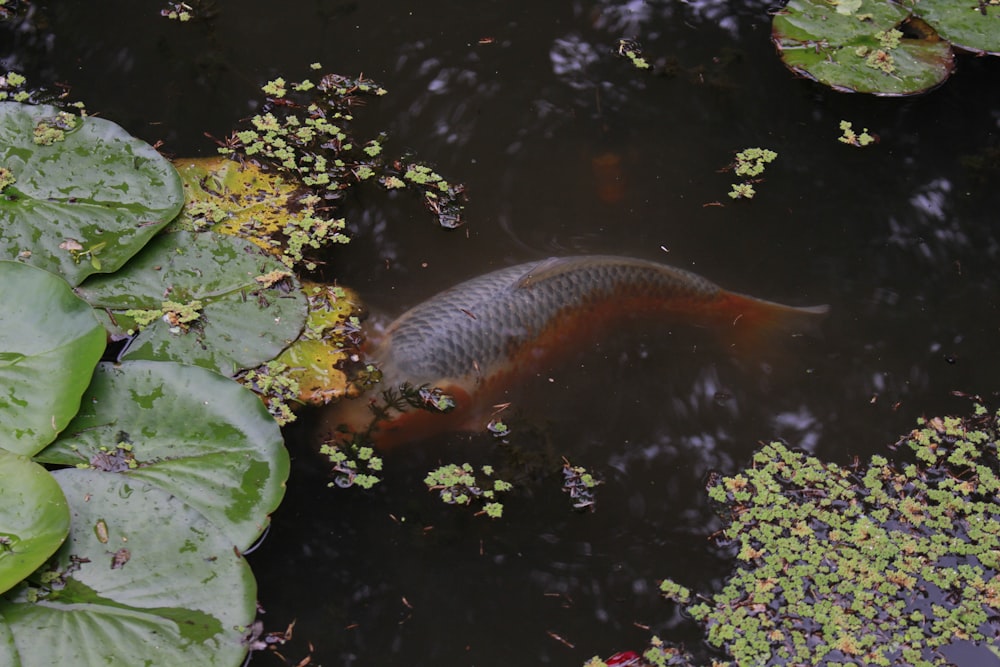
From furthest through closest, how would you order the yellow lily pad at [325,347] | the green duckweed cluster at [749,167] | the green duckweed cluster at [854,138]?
the green duckweed cluster at [854,138] < the green duckweed cluster at [749,167] < the yellow lily pad at [325,347]

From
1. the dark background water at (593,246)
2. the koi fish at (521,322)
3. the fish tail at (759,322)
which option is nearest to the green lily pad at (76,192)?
the dark background water at (593,246)

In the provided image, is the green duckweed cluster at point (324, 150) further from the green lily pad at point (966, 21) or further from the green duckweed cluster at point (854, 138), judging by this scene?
the green lily pad at point (966, 21)

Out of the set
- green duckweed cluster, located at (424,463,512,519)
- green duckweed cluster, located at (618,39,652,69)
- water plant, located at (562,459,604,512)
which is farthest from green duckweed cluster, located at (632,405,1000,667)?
green duckweed cluster, located at (618,39,652,69)

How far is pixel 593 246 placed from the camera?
11.5ft

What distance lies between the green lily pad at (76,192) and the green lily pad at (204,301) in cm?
9

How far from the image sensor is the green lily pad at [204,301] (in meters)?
2.78

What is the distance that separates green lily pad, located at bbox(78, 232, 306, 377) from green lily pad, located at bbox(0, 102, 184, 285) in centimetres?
9

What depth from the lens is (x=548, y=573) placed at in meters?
2.68

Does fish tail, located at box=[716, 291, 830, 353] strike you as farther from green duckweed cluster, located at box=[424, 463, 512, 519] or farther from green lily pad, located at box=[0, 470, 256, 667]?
green lily pad, located at box=[0, 470, 256, 667]

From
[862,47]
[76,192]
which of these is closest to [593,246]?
[862,47]

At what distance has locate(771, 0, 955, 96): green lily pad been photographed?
3885 millimetres

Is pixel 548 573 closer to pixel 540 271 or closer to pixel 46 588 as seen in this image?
pixel 540 271

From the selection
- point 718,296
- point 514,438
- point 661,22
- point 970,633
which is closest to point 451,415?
point 514,438

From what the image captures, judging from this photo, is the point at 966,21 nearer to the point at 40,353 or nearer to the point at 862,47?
the point at 862,47
